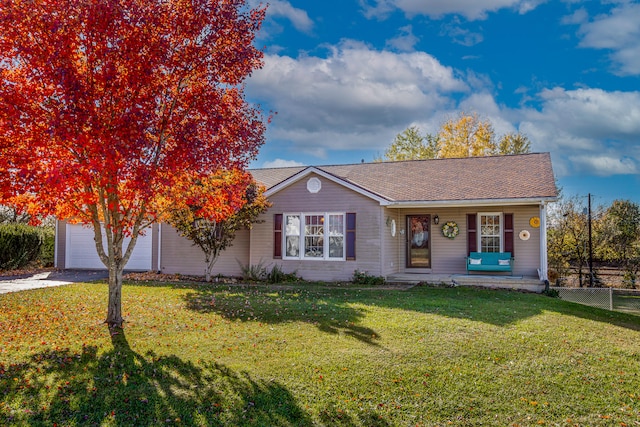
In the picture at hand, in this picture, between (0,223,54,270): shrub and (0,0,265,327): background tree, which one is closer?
(0,0,265,327): background tree

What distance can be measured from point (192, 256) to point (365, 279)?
A: 674 cm

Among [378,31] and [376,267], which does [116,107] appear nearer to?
[376,267]

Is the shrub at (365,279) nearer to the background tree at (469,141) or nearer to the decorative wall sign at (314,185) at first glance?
the decorative wall sign at (314,185)

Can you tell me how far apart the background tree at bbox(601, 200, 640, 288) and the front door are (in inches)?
277

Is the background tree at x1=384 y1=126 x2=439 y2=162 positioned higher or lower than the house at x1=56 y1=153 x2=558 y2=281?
higher

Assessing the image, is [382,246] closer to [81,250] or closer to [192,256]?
[192,256]

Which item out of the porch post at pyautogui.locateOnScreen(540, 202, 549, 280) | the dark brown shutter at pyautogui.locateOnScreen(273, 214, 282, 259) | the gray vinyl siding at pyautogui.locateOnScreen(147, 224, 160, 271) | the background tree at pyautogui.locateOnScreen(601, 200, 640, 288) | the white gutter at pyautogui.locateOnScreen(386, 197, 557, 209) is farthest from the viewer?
the gray vinyl siding at pyautogui.locateOnScreen(147, 224, 160, 271)

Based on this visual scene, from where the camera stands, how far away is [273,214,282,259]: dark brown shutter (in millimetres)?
15453

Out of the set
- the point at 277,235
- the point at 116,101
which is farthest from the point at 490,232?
the point at 116,101

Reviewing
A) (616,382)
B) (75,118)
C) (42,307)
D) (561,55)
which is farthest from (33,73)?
(561,55)

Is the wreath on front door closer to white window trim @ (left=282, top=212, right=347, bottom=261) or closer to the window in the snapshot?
the window

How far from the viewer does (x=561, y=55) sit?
17797 mm

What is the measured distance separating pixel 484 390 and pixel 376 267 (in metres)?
9.15

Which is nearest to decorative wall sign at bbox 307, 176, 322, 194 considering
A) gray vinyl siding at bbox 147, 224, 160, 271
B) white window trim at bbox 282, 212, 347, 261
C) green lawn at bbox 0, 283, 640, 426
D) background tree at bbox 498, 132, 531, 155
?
white window trim at bbox 282, 212, 347, 261
